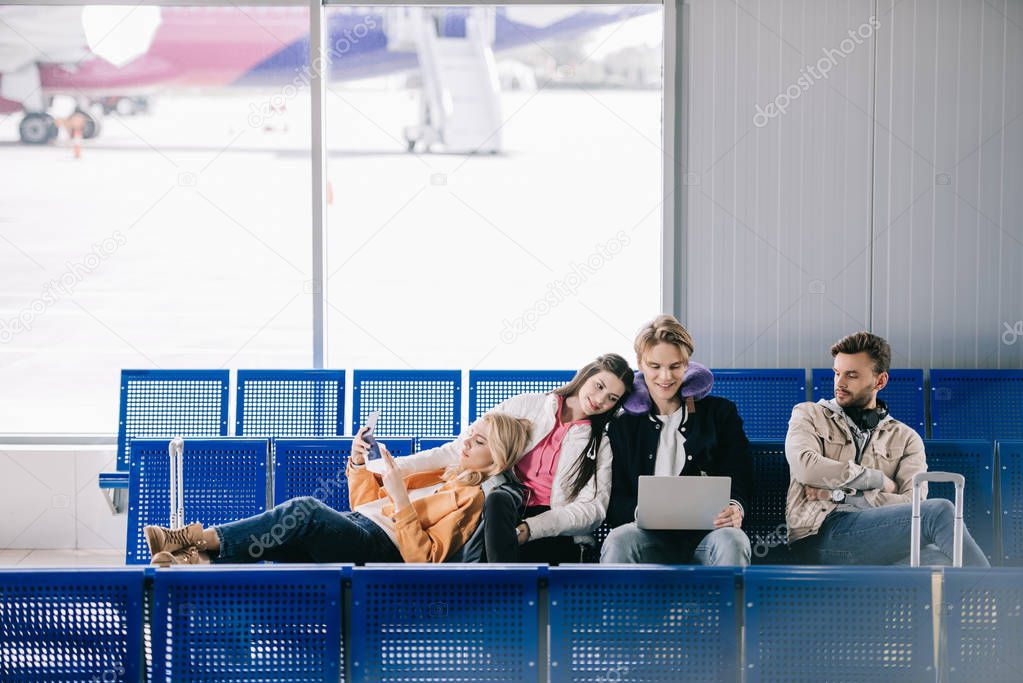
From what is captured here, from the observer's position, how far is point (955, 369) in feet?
17.7

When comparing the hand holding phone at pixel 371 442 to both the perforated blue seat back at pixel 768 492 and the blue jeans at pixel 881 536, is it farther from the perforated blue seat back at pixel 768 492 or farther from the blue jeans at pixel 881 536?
the blue jeans at pixel 881 536

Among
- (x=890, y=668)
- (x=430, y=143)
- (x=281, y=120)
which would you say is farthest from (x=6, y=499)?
(x=890, y=668)

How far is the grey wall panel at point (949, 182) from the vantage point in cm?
544

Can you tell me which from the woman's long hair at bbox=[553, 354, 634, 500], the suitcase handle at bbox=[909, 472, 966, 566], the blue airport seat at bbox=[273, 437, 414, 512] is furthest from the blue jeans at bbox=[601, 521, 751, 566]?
the blue airport seat at bbox=[273, 437, 414, 512]

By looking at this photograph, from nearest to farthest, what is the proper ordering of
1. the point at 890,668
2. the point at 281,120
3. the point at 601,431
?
the point at 890,668, the point at 601,431, the point at 281,120

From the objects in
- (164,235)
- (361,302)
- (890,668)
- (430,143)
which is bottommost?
(890,668)

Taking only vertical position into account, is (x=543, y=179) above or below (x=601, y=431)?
above

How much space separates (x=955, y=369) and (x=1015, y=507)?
171 centimetres

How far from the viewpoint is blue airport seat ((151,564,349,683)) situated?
8.17 feet

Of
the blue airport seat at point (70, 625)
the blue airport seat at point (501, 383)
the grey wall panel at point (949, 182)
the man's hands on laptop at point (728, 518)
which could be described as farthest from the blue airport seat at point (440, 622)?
the grey wall panel at point (949, 182)

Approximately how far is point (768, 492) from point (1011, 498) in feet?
2.88

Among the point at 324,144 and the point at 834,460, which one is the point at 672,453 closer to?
the point at 834,460

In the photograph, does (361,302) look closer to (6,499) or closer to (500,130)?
(500,130)

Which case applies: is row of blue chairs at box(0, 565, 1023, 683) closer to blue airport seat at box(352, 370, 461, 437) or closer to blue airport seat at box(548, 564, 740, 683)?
blue airport seat at box(548, 564, 740, 683)
